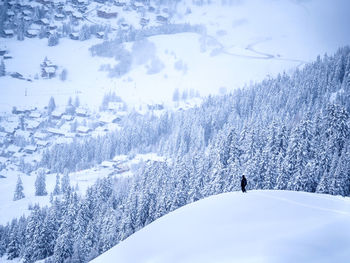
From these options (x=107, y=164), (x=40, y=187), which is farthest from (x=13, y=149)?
(x=40, y=187)

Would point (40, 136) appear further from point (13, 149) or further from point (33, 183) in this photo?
point (33, 183)

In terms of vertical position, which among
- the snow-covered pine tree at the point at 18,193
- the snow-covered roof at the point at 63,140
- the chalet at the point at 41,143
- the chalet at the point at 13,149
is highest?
the snow-covered roof at the point at 63,140

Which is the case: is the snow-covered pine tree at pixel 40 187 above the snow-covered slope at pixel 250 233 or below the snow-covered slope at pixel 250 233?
below

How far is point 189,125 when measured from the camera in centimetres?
15388

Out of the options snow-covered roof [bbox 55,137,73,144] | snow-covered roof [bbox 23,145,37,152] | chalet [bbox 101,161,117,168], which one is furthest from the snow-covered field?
snow-covered roof [bbox 55,137,73,144]

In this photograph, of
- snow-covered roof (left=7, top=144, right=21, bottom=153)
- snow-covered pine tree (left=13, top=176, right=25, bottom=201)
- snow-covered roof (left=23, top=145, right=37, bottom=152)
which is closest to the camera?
snow-covered pine tree (left=13, top=176, right=25, bottom=201)

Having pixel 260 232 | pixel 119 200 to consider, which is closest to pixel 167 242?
pixel 260 232

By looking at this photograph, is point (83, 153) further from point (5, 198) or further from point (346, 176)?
point (346, 176)

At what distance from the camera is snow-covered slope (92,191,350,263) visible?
50.9ft

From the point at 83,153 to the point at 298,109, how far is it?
94084mm

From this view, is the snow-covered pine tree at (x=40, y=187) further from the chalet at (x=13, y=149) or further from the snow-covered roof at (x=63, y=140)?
the snow-covered roof at (x=63, y=140)

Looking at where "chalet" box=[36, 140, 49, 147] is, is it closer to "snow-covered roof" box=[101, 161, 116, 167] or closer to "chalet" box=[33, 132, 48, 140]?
"chalet" box=[33, 132, 48, 140]

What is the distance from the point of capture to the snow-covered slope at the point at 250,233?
1551cm

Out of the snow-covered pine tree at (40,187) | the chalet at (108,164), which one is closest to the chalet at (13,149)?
the chalet at (108,164)
